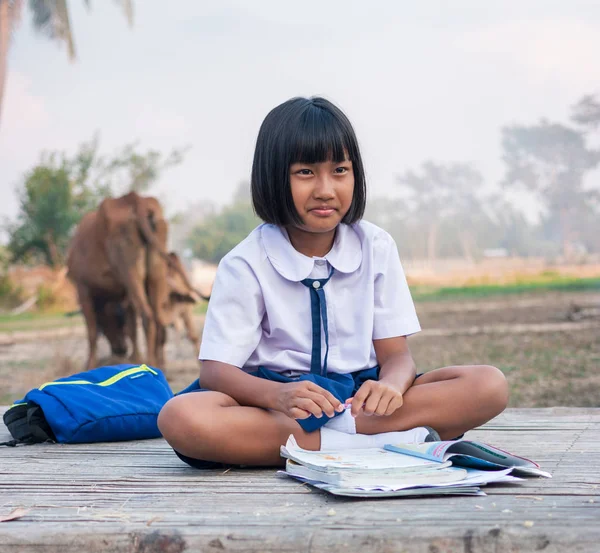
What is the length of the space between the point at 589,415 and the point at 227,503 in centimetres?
171

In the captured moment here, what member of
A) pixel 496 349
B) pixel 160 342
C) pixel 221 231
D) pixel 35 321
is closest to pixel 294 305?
pixel 160 342

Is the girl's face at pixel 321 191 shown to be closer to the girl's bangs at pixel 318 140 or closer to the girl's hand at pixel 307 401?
the girl's bangs at pixel 318 140

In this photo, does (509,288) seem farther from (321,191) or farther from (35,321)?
(321,191)

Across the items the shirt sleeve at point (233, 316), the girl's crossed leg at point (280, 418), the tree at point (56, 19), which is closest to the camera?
the girl's crossed leg at point (280, 418)

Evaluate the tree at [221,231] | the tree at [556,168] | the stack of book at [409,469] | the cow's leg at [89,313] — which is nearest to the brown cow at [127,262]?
the cow's leg at [89,313]

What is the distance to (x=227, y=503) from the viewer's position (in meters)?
1.82

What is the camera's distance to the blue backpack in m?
2.78

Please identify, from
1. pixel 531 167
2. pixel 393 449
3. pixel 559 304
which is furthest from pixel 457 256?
pixel 393 449

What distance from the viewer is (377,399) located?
2.12 meters

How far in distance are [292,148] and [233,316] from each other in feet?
1.61

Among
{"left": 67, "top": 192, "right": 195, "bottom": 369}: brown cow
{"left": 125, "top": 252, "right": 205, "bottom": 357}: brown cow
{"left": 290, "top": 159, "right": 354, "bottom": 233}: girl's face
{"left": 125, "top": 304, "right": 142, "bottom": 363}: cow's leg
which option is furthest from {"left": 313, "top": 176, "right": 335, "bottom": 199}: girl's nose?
{"left": 125, "top": 304, "right": 142, "bottom": 363}: cow's leg

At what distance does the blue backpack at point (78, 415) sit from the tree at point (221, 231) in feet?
62.6

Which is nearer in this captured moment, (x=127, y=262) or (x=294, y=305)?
(x=294, y=305)

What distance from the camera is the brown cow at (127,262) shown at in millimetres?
Answer: 7270
